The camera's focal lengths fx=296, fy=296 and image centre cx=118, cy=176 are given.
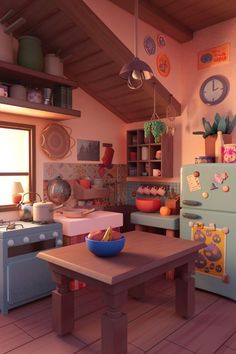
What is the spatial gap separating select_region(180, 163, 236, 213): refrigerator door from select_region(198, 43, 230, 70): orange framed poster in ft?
4.71

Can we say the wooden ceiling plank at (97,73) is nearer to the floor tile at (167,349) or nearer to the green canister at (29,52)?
the green canister at (29,52)

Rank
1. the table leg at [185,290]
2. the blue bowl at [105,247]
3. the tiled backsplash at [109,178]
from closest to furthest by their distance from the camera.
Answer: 1. the blue bowl at [105,247]
2. the table leg at [185,290]
3. the tiled backsplash at [109,178]

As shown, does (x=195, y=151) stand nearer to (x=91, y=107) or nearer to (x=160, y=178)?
(x=160, y=178)

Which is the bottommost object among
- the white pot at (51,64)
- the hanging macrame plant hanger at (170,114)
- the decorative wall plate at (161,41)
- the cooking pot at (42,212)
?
the cooking pot at (42,212)

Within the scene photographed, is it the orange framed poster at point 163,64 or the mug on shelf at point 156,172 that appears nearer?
the orange framed poster at point 163,64

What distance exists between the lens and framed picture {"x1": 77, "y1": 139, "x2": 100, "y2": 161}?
3996 millimetres

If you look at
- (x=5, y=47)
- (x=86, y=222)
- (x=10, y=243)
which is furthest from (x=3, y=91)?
(x=86, y=222)

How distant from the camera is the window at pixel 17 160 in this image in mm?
3338

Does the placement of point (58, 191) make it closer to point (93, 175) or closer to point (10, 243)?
point (93, 175)

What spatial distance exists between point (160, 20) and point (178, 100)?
1004 millimetres

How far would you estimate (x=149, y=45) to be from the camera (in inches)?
138

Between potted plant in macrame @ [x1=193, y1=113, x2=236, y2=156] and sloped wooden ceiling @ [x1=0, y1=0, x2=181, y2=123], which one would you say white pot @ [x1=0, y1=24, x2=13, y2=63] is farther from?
potted plant in macrame @ [x1=193, y1=113, x2=236, y2=156]

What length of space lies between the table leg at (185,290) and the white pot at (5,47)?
258cm

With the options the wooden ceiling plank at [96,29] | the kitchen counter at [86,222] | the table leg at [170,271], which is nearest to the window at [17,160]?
the kitchen counter at [86,222]
